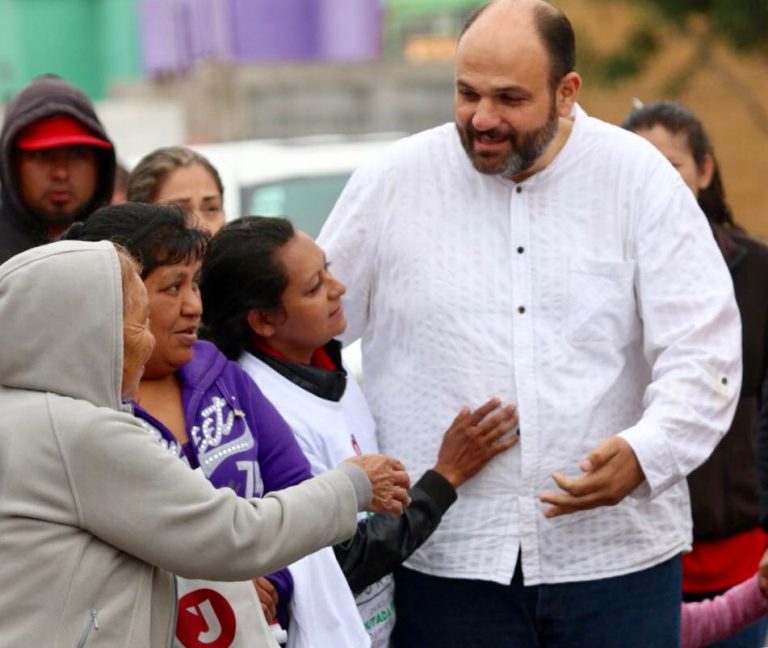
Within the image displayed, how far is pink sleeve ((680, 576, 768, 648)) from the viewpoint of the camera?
4223 millimetres

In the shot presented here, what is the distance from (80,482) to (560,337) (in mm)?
1423

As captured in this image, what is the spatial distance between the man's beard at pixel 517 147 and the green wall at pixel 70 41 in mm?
19284

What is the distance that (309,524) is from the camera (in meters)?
2.92

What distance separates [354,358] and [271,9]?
14216mm

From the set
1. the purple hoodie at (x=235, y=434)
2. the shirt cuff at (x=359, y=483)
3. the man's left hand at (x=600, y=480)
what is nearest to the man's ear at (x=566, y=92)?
the man's left hand at (x=600, y=480)

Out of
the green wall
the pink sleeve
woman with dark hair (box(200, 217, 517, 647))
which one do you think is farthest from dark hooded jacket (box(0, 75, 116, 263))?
the green wall

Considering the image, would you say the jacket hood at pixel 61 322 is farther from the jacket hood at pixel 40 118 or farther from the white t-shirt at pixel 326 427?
the jacket hood at pixel 40 118

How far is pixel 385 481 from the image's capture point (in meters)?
3.23

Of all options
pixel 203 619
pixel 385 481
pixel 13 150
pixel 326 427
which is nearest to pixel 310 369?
pixel 326 427

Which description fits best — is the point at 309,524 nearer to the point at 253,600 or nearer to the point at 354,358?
the point at 253,600

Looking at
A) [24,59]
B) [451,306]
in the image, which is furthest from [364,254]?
[24,59]

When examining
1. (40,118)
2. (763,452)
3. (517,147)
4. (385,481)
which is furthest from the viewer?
(40,118)

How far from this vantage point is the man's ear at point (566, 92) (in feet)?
12.7

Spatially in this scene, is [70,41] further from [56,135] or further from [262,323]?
[262,323]
